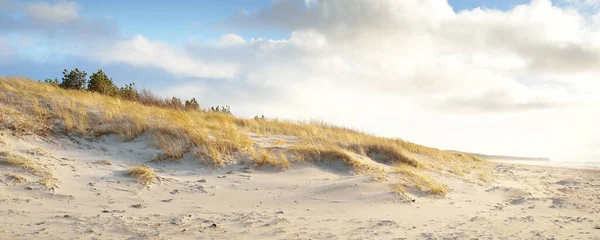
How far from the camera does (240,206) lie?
23.9 ft

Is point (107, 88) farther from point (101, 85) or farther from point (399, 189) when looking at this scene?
point (399, 189)

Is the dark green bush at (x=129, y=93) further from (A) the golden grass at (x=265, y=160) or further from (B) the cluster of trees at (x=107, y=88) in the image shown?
(A) the golden grass at (x=265, y=160)

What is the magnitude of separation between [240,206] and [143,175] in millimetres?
1998

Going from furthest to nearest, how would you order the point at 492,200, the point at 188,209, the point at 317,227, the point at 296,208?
1. the point at 492,200
2. the point at 296,208
3. the point at 188,209
4. the point at 317,227

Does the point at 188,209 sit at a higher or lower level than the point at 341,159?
lower

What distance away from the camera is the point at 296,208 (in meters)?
7.36

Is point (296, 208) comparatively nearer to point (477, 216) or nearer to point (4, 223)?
point (477, 216)

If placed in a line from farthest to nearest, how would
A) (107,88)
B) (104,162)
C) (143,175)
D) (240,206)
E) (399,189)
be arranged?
(107,88)
(104,162)
(399,189)
(143,175)
(240,206)

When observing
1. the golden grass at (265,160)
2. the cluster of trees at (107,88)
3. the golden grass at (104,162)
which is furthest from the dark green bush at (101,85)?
the golden grass at (265,160)

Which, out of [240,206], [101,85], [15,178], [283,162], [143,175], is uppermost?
[101,85]

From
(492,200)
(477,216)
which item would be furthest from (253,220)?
(492,200)

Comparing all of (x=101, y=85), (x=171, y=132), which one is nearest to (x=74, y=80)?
(x=101, y=85)

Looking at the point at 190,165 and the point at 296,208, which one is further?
the point at 190,165

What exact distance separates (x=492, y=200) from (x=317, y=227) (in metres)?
4.68
